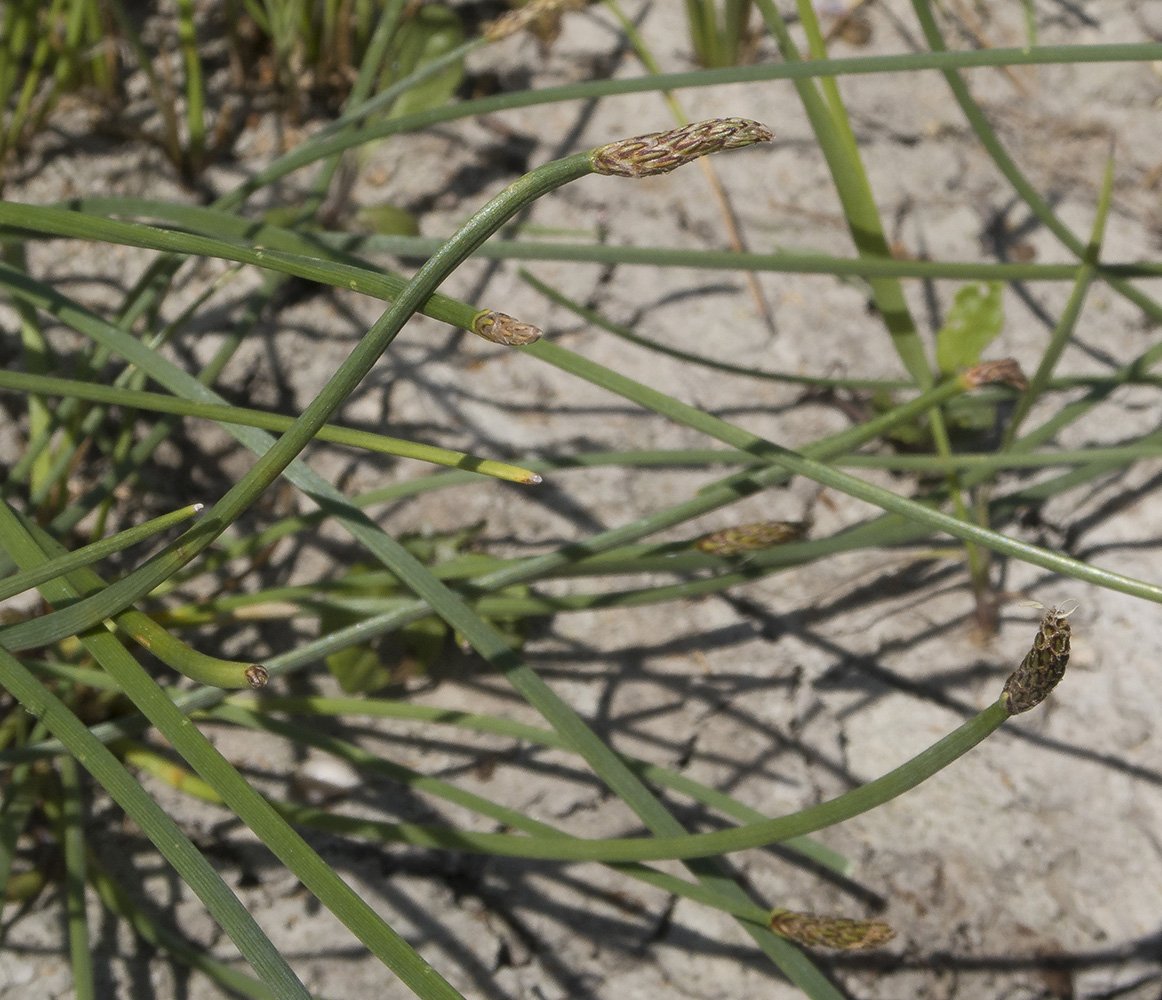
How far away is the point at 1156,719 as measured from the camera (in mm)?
1028

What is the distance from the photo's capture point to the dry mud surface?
93 cm

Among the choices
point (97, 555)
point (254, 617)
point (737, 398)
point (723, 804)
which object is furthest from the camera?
point (737, 398)

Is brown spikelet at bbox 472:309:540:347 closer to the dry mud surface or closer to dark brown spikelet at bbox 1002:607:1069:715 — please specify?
dark brown spikelet at bbox 1002:607:1069:715

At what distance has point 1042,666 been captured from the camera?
0.48m

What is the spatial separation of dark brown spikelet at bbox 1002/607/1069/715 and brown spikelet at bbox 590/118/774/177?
0.92 ft

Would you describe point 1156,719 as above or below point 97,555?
below

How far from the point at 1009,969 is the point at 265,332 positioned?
3.59 feet

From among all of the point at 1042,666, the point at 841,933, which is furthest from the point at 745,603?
the point at 1042,666

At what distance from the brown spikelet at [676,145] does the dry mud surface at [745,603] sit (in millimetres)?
672

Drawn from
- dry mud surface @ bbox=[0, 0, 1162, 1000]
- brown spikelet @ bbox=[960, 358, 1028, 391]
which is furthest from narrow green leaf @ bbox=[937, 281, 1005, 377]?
brown spikelet @ bbox=[960, 358, 1028, 391]

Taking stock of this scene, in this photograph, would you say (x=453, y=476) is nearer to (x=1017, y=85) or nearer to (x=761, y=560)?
(x=761, y=560)

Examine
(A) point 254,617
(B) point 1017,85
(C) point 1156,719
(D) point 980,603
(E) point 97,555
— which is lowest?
(C) point 1156,719

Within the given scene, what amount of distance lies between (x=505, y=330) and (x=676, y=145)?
5.0 inches

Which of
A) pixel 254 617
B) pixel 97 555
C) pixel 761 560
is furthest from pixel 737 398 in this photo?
pixel 97 555
